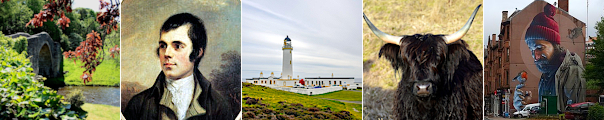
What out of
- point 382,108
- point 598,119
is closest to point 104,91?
point 382,108

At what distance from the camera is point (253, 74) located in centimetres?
598

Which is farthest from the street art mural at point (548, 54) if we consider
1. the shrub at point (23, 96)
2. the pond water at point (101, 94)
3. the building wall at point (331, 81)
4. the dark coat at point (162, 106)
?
the shrub at point (23, 96)

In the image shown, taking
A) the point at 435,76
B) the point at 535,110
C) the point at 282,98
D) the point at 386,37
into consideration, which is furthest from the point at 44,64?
the point at 535,110

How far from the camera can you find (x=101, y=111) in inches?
240

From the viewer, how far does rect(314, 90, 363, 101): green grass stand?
5.47 metres

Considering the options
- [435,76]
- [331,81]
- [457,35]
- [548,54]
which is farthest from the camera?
[331,81]

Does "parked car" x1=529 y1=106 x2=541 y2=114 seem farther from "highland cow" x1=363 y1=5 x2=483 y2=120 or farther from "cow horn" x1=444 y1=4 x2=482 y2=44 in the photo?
"cow horn" x1=444 y1=4 x2=482 y2=44

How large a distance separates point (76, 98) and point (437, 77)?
5.24 meters

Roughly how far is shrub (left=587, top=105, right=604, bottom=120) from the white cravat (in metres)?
5.46

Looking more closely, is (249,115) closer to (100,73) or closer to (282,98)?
(282,98)

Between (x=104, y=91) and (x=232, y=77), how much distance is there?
2.07m

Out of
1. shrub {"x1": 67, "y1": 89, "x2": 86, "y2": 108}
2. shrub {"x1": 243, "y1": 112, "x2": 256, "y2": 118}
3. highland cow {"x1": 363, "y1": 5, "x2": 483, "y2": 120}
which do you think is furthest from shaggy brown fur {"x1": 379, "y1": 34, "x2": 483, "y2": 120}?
shrub {"x1": 67, "y1": 89, "x2": 86, "y2": 108}

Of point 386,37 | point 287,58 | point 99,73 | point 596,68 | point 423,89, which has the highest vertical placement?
point 386,37

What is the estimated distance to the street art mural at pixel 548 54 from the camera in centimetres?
515
